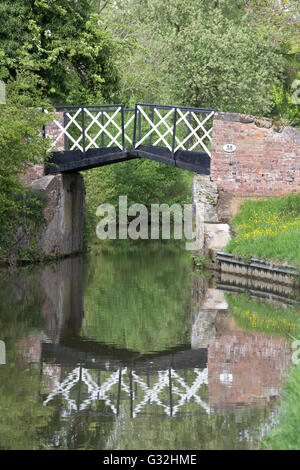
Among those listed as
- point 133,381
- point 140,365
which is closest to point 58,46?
point 140,365

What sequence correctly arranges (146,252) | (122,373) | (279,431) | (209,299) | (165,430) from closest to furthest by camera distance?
1. (279,431)
2. (165,430)
3. (122,373)
4. (209,299)
5. (146,252)

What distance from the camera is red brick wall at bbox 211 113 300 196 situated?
82.9 feet

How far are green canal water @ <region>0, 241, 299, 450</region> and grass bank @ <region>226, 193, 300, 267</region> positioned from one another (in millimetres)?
1544

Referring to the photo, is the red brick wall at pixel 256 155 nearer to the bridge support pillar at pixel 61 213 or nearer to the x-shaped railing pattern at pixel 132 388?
the bridge support pillar at pixel 61 213

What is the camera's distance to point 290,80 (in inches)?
1831

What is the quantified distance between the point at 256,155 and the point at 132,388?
55.3 feet

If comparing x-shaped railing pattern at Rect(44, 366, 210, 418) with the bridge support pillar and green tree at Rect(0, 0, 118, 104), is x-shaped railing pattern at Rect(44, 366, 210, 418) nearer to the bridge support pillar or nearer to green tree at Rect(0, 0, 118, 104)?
the bridge support pillar

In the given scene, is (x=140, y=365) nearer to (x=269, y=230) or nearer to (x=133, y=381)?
(x=133, y=381)

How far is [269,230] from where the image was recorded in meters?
21.3

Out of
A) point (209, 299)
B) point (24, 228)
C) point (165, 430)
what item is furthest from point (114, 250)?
point (165, 430)

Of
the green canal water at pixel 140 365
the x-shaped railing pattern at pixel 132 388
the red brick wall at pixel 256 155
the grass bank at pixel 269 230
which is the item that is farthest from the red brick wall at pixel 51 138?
the x-shaped railing pattern at pixel 132 388

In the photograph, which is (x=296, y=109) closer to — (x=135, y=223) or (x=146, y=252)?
(x=135, y=223)

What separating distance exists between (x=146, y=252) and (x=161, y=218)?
15.3 meters

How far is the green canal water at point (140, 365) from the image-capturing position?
759cm
